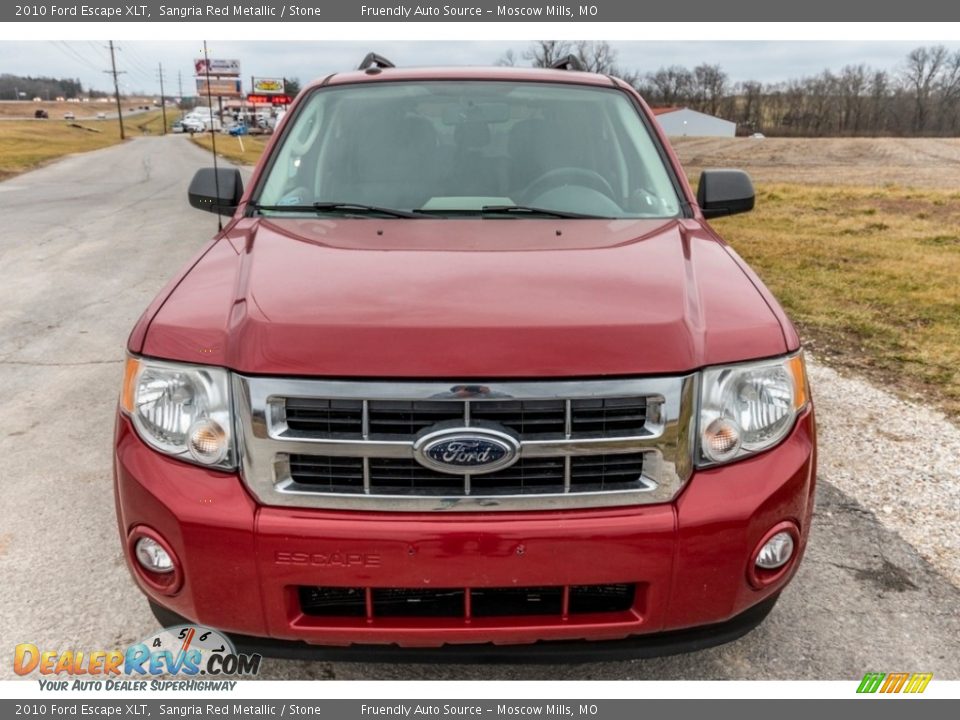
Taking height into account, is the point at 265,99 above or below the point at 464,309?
above

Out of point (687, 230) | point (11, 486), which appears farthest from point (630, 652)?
point (11, 486)

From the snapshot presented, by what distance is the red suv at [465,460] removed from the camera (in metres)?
1.93

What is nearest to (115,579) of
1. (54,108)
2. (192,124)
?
(192,124)

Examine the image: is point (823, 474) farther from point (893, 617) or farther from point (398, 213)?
point (398, 213)

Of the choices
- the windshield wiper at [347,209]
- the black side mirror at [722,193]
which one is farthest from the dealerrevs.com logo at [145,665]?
the black side mirror at [722,193]

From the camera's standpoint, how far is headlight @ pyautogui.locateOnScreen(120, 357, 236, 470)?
6.64 ft

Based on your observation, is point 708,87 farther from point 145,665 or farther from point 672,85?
point 145,665

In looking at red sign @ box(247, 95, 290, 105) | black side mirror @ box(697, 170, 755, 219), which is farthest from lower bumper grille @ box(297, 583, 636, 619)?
red sign @ box(247, 95, 290, 105)

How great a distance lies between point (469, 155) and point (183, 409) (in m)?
1.77

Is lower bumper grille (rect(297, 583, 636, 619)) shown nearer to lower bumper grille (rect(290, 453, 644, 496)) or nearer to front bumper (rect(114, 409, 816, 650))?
front bumper (rect(114, 409, 816, 650))

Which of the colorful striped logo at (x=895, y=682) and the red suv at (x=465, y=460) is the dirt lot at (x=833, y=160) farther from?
the red suv at (x=465, y=460)

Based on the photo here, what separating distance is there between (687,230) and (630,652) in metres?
1.51

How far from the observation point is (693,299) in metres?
2.19

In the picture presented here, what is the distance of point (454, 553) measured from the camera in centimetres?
193
